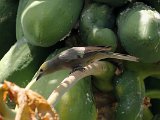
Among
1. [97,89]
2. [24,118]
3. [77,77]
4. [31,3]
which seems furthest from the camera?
[97,89]

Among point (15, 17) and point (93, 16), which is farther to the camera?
point (15, 17)

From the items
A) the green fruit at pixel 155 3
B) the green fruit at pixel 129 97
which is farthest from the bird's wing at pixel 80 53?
the green fruit at pixel 155 3

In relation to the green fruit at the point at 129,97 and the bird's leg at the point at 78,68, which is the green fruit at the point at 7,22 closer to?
the green fruit at the point at 129,97

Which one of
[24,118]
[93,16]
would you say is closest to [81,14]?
[93,16]

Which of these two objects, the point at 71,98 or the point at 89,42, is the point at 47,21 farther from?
the point at 71,98

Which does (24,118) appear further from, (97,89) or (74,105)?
(97,89)

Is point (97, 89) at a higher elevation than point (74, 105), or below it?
below

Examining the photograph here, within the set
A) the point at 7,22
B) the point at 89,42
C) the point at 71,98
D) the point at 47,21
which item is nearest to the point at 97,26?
the point at 89,42

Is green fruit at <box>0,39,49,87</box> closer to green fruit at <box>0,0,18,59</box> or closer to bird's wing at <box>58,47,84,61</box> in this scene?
green fruit at <box>0,0,18,59</box>
